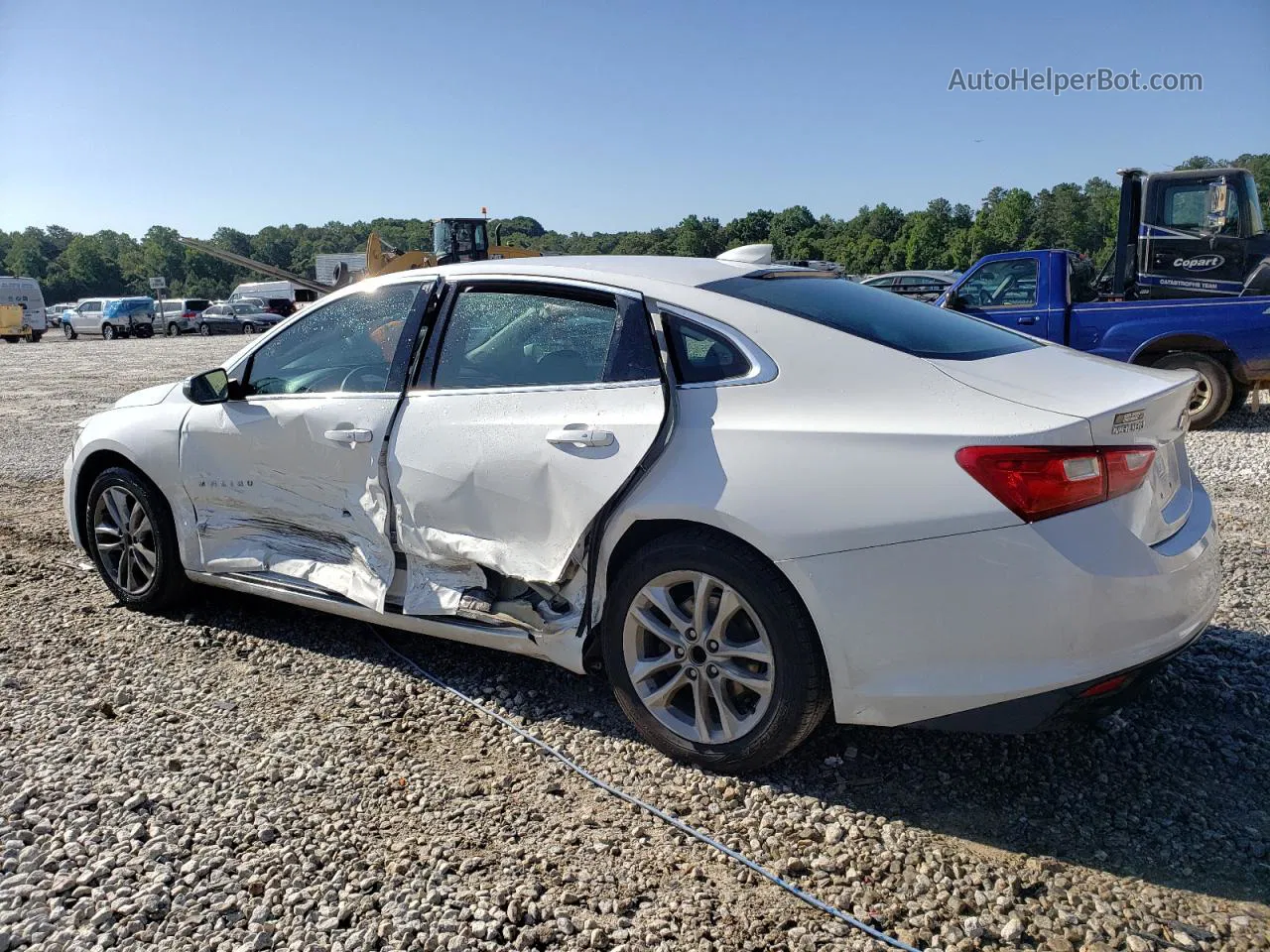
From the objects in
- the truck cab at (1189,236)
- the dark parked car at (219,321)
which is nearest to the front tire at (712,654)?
the truck cab at (1189,236)

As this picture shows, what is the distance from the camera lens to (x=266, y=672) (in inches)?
155

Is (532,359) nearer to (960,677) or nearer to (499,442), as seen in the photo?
(499,442)

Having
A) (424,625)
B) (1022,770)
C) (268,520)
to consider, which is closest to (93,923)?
(424,625)

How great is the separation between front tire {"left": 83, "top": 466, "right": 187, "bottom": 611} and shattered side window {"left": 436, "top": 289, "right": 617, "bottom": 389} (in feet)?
5.69

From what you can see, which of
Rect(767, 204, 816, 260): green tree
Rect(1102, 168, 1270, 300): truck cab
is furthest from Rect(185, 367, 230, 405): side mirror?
Rect(767, 204, 816, 260): green tree

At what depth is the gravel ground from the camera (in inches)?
92.7

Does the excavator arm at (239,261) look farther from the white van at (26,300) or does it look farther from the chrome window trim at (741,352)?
the white van at (26,300)

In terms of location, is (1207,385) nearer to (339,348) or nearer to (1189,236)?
(1189,236)

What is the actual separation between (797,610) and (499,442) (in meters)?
1.20

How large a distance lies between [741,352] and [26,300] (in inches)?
1839

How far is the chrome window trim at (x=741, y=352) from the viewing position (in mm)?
2926

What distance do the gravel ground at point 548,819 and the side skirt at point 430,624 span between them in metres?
0.27

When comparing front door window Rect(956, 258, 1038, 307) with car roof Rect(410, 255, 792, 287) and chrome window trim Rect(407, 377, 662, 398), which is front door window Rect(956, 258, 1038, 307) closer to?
car roof Rect(410, 255, 792, 287)

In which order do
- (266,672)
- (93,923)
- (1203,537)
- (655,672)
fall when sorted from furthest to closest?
(266,672) → (655,672) → (1203,537) → (93,923)
